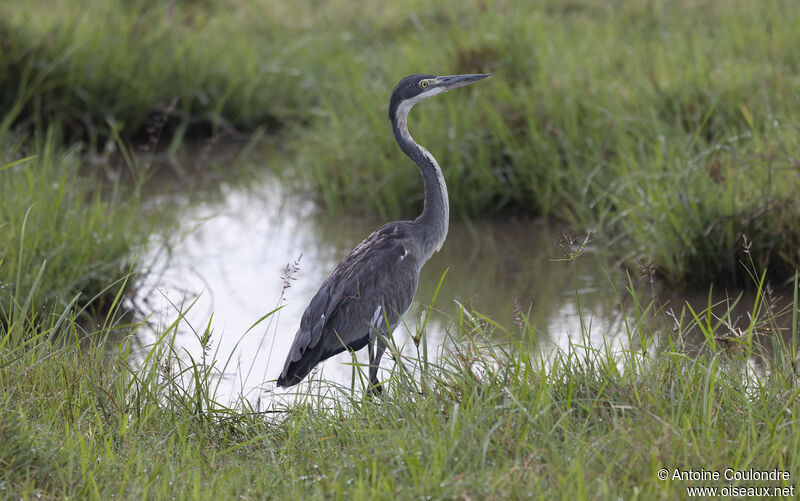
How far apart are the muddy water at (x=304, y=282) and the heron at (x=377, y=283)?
20 centimetres

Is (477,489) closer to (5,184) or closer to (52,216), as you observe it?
(52,216)

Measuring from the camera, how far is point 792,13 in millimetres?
8742

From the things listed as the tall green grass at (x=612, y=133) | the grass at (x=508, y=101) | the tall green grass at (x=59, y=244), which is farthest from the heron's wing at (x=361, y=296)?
the grass at (x=508, y=101)

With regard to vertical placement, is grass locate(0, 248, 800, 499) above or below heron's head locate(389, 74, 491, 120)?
below

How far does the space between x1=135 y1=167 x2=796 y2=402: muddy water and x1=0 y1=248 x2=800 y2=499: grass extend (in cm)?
90

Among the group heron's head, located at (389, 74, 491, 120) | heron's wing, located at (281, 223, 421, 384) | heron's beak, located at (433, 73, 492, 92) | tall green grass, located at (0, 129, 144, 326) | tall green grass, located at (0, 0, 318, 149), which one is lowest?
heron's wing, located at (281, 223, 421, 384)

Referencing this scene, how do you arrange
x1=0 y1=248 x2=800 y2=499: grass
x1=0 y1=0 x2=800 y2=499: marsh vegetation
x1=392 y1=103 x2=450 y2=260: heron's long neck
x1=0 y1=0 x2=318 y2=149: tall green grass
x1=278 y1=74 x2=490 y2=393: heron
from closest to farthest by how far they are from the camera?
1. x1=0 y1=248 x2=800 y2=499: grass
2. x1=0 y1=0 x2=800 y2=499: marsh vegetation
3. x1=278 y1=74 x2=490 y2=393: heron
4. x1=392 y1=103 x2=450 y2=260: heron's long neck
5. x1=0 y1=0 x2=318 y2=149: tall green grass

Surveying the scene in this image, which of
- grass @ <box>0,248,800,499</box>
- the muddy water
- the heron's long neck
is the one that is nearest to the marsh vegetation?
grass @ <box>0,248,800,499</box>

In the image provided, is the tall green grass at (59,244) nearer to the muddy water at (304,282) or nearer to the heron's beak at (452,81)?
the muddy water at (304,282)

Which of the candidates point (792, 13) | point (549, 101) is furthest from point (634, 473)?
point (792, 13)

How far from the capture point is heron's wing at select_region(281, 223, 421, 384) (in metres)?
4.47

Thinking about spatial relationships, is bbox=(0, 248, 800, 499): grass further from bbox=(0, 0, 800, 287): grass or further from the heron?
bbox=(0, 0, 800, 287): grass

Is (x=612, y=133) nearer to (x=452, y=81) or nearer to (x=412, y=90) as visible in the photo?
(x=452, y=81)

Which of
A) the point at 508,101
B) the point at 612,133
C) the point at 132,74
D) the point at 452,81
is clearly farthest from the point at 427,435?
the point at 132,74
